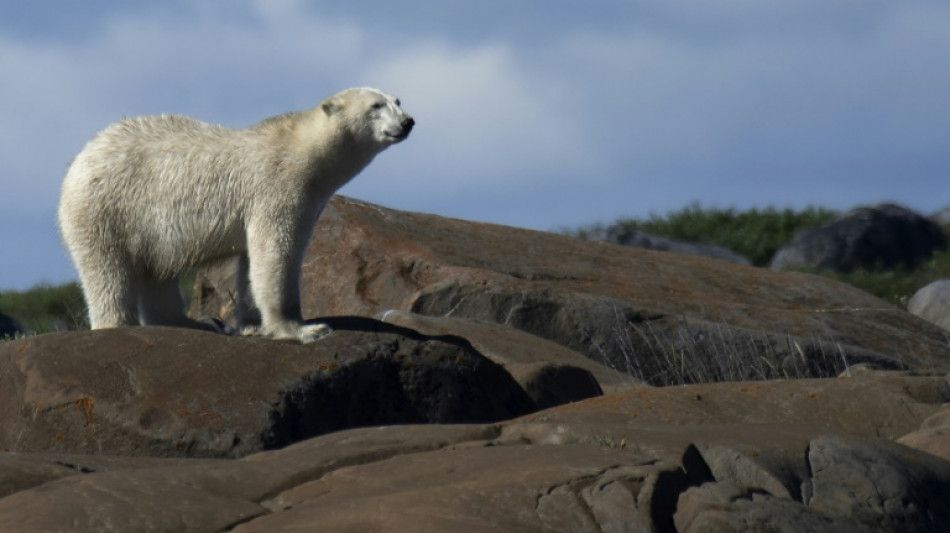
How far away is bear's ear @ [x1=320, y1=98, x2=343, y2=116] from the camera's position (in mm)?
9664

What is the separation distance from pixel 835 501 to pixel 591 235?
885 inches

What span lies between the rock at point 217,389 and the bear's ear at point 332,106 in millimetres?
1517

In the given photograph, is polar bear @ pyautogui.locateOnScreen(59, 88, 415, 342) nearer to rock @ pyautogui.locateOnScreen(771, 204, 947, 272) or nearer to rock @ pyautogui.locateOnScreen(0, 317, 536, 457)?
rock @ pyautogui.locateOnScreen(0, 317, 536, 457)

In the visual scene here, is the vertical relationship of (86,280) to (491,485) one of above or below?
above

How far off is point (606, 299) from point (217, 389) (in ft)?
17.7

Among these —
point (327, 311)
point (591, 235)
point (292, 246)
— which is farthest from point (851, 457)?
point (591, 235)

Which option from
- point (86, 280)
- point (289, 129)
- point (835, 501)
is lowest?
point (835, 501)

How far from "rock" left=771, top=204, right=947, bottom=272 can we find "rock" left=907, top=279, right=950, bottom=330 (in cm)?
630

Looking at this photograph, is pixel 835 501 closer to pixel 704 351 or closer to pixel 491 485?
pixel 491 485

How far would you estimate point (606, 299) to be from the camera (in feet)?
42.8

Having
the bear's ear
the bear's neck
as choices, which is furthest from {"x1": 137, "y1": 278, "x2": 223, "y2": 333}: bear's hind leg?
the bear's ear

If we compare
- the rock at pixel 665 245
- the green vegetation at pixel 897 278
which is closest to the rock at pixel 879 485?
the green vegetation at pixel 897 278

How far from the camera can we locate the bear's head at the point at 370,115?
31.2ft

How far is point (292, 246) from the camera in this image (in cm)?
941
